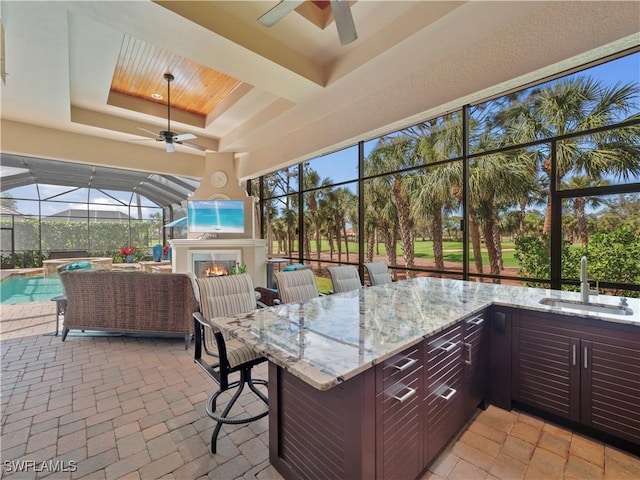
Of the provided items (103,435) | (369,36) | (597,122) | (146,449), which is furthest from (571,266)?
(103,435)

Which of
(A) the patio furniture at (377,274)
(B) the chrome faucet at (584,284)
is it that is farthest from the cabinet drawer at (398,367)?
(A) the patio furniture at (377,274)

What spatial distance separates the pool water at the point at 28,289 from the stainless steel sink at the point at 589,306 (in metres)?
8.87

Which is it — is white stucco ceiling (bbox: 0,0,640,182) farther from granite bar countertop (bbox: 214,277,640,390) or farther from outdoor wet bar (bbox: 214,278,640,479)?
outdoor wet bar (bbox: 214,278,640,479)

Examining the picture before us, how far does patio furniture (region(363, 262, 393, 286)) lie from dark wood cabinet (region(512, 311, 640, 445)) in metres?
1.57

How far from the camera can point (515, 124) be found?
10.4 ft

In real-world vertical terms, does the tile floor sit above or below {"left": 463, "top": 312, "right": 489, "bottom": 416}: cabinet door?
below

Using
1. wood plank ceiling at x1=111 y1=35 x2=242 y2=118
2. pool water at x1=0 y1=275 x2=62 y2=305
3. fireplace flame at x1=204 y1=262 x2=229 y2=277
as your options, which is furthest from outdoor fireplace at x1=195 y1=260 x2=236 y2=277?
pool water at x1=0 y1=275 x2=62 y2=305

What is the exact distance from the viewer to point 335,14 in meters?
2.03

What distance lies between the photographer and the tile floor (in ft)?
5.56

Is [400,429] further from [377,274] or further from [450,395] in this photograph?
[377,274]

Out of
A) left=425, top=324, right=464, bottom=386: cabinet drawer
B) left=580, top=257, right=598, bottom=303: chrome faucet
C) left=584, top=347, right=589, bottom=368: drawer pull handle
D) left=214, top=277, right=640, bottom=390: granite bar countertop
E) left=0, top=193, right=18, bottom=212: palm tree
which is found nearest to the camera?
left=214, top=277, right=640, bottom=390: granite bar countertop

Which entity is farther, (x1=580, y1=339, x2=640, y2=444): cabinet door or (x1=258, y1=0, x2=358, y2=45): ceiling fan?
(x1=258, y1=0, x2=358, y2=45): ceiling fan

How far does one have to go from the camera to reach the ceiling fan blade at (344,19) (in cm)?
197

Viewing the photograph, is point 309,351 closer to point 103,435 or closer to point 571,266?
point 103,435
